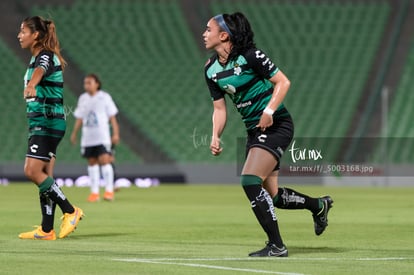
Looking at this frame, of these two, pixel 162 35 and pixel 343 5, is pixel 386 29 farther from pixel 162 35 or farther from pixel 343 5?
pixel 162 35

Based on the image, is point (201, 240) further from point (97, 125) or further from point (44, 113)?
point (97, 125)

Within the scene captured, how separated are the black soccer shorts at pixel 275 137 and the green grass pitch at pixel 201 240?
908 mm

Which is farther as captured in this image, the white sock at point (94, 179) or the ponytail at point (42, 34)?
the white sock at point (94, 179)

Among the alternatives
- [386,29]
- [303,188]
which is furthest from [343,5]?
[303,188]

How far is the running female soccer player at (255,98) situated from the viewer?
8.52 metres

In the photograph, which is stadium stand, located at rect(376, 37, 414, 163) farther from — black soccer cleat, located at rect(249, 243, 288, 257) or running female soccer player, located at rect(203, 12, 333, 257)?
black soccer cleat, located at rect(249, 243, 288, 257)

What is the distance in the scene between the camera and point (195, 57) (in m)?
29.8

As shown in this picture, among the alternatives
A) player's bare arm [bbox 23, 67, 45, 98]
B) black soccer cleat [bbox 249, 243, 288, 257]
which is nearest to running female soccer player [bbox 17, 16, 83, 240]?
player's bare arm [bbox 23, 67, 45, 98]

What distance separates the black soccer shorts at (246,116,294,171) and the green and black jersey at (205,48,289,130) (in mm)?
65

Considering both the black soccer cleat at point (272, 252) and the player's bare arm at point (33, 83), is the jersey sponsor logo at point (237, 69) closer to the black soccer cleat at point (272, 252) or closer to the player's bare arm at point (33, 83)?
the black soccer cleat at point (272, 252)

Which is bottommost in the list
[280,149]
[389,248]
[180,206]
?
[180,206]

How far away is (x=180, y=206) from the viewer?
669 inches

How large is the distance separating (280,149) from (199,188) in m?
15.5

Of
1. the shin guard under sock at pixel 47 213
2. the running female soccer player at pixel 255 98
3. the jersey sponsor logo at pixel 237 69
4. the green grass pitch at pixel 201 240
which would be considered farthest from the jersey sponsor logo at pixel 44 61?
the jersey sponsor logo at pixel 237 69
